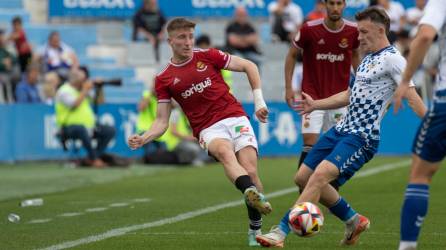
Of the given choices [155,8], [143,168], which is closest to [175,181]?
[143,168]

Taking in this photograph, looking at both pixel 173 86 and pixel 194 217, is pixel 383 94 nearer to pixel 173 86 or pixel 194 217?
pixel 173 86

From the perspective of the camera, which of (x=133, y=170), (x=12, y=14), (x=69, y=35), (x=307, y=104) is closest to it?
(x=307, y=104)

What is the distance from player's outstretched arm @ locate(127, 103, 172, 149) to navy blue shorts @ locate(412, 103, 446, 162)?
10.2 ft

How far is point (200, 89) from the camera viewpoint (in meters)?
10.2

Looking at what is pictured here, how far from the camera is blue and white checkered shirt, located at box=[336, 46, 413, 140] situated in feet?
31.1

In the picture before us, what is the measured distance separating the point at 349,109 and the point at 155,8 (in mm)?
18129

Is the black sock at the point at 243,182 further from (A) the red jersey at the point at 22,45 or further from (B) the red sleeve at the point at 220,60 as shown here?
(A) the red jersey at the point at 22,45

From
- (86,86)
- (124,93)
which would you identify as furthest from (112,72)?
(86,86)

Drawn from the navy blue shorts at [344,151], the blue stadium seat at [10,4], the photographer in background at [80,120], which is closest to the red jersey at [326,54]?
the navy blue shorts at [344,151]

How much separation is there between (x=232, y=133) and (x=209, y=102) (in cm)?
36

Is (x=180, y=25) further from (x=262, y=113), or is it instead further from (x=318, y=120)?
(x=318, y=120)

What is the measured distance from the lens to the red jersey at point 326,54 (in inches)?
485

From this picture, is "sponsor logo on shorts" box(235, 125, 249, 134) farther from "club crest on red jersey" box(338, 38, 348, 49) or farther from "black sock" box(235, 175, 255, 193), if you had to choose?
"club crest on red jersey" box(338, 38, 348, 49)

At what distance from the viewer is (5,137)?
900 inches
